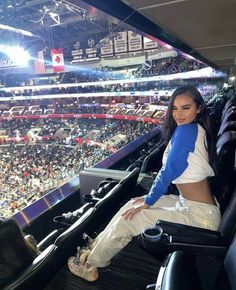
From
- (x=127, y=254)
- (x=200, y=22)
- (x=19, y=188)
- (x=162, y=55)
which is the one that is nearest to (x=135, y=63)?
(x=162, y=55)

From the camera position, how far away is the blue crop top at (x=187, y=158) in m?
1.43

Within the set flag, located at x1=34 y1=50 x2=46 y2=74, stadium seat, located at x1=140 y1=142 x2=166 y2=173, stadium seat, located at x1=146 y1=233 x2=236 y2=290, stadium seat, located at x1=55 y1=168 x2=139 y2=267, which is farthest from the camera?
flag, located at x1=34 y1=50 x2=46 y2=74

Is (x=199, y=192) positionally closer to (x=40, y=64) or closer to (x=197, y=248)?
(x=197, y=248)

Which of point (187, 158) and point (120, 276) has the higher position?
point (187, 158)

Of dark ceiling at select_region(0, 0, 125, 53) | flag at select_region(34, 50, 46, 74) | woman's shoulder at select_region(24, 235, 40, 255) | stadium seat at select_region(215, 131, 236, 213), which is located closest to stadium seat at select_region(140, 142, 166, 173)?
stadium seat at select_region(215, 131, 236, 213)

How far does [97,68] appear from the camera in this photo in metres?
15.1

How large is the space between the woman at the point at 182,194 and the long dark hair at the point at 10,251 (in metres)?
0.48

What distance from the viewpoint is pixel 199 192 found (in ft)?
4.76

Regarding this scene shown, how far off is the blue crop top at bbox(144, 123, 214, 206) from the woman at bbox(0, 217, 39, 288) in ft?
2.46

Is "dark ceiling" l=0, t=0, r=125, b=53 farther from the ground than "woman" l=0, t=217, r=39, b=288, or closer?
farther from the ground

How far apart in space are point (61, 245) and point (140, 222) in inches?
16.5

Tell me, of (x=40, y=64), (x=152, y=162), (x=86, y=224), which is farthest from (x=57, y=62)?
(x=86, y=224)

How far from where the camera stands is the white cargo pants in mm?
1417

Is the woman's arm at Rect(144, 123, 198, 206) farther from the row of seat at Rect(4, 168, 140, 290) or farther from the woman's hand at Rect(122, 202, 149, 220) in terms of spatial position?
the row of seat at Rect(4, 168, 140, 290)
